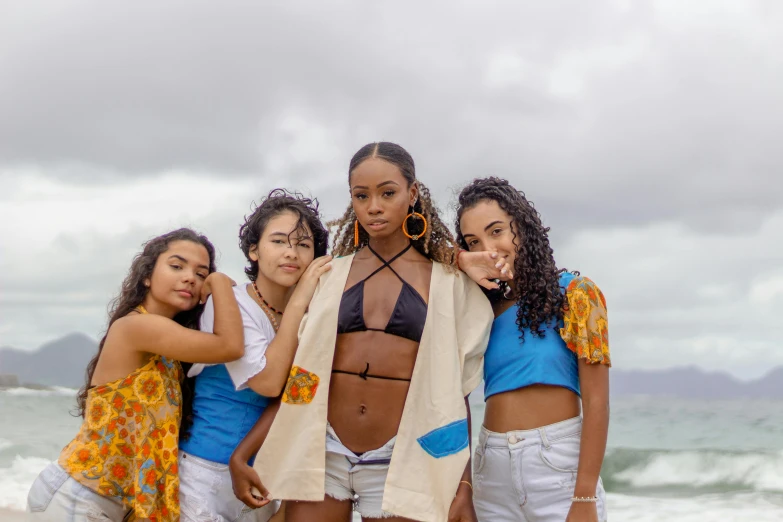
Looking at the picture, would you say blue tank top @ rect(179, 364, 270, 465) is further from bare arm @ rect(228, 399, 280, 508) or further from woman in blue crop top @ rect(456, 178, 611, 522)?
woman in blue crop top @ rect(456, 178, 611, 522)

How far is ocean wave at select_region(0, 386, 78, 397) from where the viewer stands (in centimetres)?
2133

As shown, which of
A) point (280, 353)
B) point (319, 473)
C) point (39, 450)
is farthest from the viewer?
point (39, 450)

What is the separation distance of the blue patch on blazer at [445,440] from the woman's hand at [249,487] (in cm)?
71

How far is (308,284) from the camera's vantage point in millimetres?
3451

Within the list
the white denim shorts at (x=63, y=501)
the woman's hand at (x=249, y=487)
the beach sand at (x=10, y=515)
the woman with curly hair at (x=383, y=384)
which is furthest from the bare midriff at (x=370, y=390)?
the beach sand at (x=10, y=515)

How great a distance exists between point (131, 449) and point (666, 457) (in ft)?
41.6

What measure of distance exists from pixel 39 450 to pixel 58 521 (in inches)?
417

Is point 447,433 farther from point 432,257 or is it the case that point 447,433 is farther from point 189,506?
point 189,506

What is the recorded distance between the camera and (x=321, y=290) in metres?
3.39

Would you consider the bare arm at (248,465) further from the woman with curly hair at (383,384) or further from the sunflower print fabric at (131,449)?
the sunflower print fabric at (131,449)

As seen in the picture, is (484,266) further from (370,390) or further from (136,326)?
(136,326)

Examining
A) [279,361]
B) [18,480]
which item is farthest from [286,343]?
[18,480]

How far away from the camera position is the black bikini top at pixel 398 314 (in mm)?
3229

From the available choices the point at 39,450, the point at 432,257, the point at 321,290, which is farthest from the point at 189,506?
the point at 39,450
